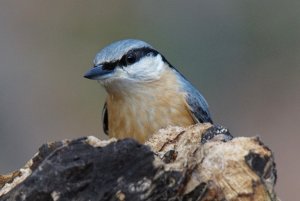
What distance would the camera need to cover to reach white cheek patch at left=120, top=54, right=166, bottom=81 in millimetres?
4092

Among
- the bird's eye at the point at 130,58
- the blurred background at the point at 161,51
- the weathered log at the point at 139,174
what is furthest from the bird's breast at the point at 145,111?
the blurred background at the point at 161,51

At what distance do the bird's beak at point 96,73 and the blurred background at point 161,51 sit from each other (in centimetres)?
309

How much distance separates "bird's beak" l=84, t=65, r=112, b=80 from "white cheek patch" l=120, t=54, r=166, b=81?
0.14 metres

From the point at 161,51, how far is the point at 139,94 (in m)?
3.36

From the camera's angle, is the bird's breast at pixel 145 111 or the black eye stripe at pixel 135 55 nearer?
the black eye stripe at pixel 135 55

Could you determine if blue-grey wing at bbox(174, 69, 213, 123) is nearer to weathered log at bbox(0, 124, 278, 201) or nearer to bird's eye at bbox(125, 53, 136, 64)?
bird's eye at bbox(125, 53, 136, 64)

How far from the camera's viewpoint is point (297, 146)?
693cm

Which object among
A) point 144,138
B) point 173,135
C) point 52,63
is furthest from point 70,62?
point 173,135

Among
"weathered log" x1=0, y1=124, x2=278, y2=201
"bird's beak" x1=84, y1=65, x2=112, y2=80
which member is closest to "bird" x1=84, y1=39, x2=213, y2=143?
"bird's beak" x1=84, y1=65, x2=112, y2=80

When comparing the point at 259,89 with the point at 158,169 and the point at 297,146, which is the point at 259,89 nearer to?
the point at 297,146

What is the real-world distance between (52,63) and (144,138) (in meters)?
3.98

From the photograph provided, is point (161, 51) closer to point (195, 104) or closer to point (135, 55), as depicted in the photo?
point (195, 104)

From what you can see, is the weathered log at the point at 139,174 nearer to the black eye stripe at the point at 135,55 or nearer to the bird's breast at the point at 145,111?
the black eye stripe at the point at 135,55

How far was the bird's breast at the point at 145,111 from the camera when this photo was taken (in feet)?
13.5
